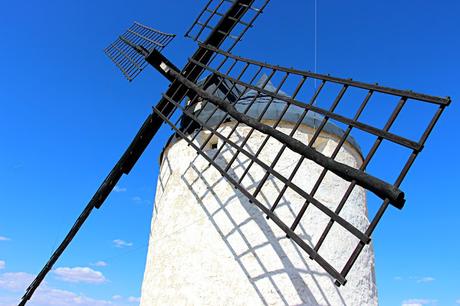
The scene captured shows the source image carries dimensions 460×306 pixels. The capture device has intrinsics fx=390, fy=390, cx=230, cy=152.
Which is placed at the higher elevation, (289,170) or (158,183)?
(158,183)

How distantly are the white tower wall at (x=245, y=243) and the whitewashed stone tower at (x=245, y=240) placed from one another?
0.01 meters

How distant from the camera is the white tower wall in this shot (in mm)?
4242

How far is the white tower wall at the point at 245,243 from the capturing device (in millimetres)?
4242

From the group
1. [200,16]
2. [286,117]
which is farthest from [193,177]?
[200,16]

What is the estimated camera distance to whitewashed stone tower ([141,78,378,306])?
4.25 meters

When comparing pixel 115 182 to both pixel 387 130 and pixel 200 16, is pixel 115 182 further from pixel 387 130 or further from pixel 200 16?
pixel 387 130

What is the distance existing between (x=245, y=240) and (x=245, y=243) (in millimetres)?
36

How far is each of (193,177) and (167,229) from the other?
0.77 m

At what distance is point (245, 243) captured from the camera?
4480 mm

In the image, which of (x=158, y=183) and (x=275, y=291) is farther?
(x=158, y=183)

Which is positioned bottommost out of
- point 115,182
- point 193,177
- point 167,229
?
point 167,229

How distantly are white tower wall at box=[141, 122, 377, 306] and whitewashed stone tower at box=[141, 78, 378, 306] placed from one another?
0.01 m

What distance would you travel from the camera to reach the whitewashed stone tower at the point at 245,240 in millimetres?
4246

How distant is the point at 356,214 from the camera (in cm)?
494
